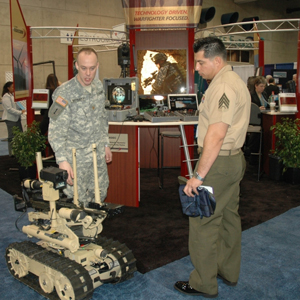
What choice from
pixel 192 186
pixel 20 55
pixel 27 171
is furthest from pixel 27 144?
pixel 192 186

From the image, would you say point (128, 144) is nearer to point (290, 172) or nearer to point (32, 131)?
point (32, 131)

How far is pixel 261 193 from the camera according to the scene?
176 inches

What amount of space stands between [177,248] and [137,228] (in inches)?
23.0

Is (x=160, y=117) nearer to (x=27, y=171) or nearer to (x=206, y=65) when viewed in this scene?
(x=206, y=65)

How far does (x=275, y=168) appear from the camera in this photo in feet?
16.5

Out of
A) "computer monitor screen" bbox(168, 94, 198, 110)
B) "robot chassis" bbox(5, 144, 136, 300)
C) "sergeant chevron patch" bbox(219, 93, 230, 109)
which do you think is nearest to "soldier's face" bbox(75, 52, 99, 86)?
"robot chassis" bbox(5, 144, 136, 300)

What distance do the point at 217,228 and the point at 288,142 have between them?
3.13m

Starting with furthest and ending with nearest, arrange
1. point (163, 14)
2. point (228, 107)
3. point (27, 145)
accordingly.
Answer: point (163, 14)
point (27, 145)
point (228, 107)

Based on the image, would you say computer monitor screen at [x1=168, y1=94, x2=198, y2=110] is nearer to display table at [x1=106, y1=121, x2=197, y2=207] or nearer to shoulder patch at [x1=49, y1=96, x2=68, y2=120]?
display table at [x1=106, y1=121, x2=197, y2=207]

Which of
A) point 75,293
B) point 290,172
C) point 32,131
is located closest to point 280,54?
point 290,172

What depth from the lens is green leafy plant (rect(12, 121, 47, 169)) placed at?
485 cm

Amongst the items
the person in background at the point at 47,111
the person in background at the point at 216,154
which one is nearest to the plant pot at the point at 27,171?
the person in background at the point at 47,111

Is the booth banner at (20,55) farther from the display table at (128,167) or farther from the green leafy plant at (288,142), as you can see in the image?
the green leafy plant at (288,142)

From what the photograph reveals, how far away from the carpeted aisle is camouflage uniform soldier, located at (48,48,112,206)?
0.68 metres
